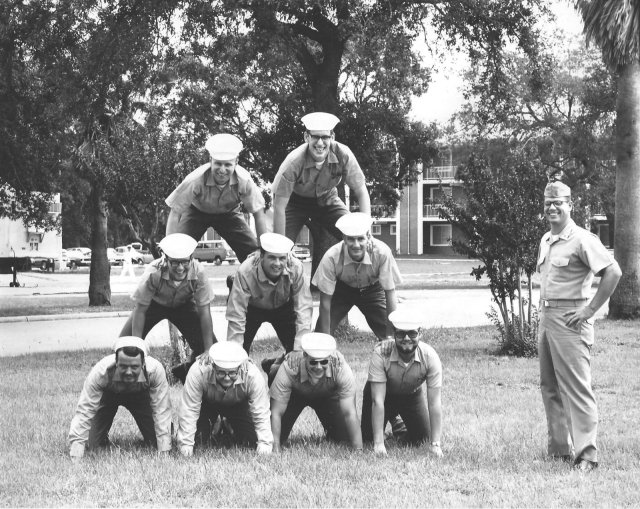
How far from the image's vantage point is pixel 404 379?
7344 mm

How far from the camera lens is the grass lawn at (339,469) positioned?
5887 mm

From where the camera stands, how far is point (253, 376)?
7.32 metres

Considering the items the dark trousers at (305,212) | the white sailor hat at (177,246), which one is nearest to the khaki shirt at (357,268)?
the dark trousers at (305,212)

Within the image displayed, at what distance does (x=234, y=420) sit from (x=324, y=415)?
31.3 inches

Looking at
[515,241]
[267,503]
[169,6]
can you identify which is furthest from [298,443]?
[169,6]

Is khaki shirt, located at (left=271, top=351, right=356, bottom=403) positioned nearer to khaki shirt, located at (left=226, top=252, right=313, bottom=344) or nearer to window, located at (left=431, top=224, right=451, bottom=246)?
khaki shirt, located at (left=226, top=252, right=313, bottom=344)

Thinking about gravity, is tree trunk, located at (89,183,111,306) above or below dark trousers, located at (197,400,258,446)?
above

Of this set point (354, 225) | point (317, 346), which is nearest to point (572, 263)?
point (354, 225)

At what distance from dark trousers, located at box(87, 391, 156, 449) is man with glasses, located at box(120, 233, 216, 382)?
681 millimetres

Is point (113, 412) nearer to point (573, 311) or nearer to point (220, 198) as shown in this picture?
point (220, 198)

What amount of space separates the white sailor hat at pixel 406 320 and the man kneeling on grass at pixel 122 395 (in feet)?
6.67

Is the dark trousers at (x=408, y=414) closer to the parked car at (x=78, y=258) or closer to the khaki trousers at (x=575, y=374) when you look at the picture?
the khaki trousers at (x=575, y=374)

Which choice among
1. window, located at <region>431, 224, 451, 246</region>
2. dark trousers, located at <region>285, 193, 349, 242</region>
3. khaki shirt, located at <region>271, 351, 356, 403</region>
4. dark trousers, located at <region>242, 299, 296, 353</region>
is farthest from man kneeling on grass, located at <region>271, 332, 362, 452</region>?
window, located at <region>431, 224, 451, 246</region>

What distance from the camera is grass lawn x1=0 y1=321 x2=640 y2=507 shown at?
5.89 metres
